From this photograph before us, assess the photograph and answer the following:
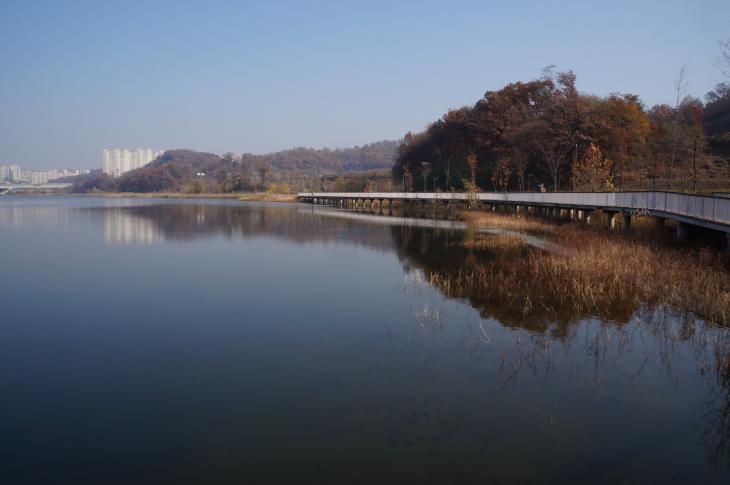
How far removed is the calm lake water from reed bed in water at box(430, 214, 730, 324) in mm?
954

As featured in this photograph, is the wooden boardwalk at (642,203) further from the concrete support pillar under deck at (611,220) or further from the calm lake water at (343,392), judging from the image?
the calm lake water at (343,392)

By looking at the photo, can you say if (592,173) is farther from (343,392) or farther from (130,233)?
(343,392)

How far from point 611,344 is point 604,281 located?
462 centimetres

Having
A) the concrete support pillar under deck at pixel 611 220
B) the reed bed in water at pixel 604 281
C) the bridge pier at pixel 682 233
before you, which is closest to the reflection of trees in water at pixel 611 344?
the reed bed in water at pixel 604 281

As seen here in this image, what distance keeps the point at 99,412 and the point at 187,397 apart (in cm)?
113

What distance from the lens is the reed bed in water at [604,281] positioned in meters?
12.3

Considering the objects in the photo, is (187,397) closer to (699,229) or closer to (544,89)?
(699,229)

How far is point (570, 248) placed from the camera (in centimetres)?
2095

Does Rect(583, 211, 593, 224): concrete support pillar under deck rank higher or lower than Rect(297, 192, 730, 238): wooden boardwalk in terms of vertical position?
lower

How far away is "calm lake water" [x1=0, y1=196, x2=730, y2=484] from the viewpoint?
620 centimetres

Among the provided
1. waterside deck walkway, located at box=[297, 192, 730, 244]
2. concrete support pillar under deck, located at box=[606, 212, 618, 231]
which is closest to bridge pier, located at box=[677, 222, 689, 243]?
waterside deck walkway, located at box=[297, 192, 730, 244]

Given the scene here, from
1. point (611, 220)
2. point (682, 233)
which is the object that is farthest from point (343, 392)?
point (611, 220)

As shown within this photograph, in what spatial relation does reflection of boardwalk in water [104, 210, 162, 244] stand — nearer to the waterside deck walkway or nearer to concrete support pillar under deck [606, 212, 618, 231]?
the waterside deck walkway

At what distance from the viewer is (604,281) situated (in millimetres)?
14422
